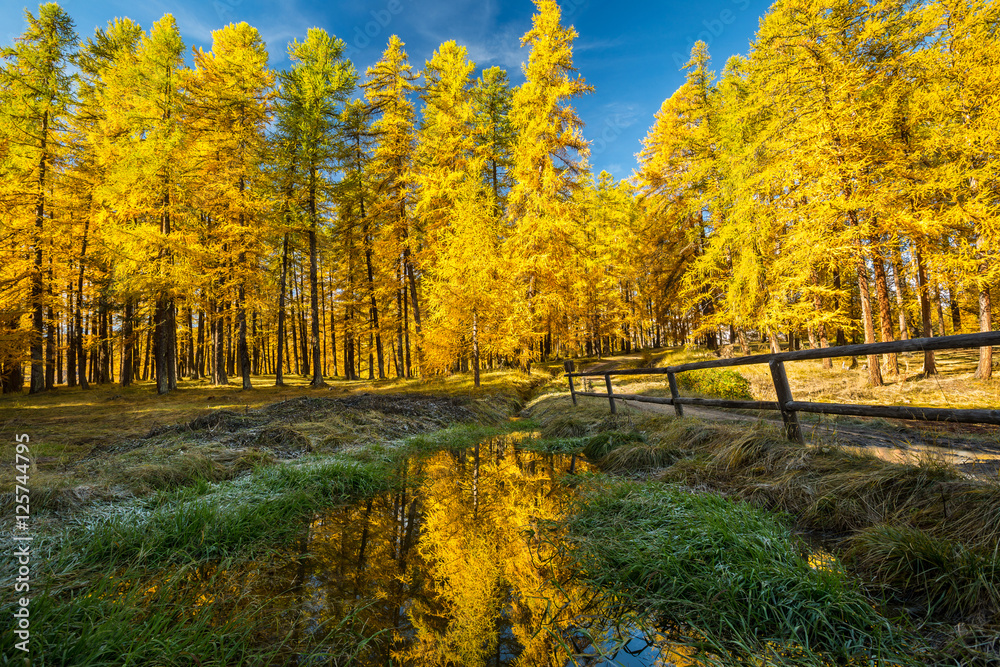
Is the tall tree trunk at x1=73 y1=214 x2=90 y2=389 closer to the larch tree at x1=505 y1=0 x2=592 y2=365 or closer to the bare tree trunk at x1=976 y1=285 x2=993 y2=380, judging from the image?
the larch tree at x1=505 y1=0 x2=592 y2=365

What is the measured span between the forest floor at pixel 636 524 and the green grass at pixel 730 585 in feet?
0.05

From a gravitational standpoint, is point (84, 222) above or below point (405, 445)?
above

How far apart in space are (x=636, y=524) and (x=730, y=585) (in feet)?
3.21

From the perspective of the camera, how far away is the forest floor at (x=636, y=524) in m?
1.76

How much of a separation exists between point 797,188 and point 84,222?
91.7 feet

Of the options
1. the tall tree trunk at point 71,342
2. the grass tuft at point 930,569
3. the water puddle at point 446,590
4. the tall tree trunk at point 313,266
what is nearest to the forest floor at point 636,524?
the grass tuft at point 930,569

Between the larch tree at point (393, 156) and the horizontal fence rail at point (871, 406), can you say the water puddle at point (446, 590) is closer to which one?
the horizontal fence rail at point (871, 406)

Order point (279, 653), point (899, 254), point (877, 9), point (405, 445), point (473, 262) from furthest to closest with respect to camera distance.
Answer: point (473, 262) < point (899, 254) < point (877, 9) < point (405, 445) < point (279, 653)

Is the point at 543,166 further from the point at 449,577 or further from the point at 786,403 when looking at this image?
the point at 449,577

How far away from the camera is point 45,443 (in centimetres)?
602


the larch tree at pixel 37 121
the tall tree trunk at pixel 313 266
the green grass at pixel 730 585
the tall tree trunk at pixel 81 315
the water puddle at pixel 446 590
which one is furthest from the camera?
the tall tree trunk at pixel 313 266

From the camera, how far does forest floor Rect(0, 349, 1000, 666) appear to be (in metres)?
1.76

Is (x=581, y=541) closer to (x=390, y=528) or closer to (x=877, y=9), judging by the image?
(x=390, y=528)

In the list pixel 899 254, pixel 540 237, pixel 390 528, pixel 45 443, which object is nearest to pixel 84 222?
pixel 45 443
